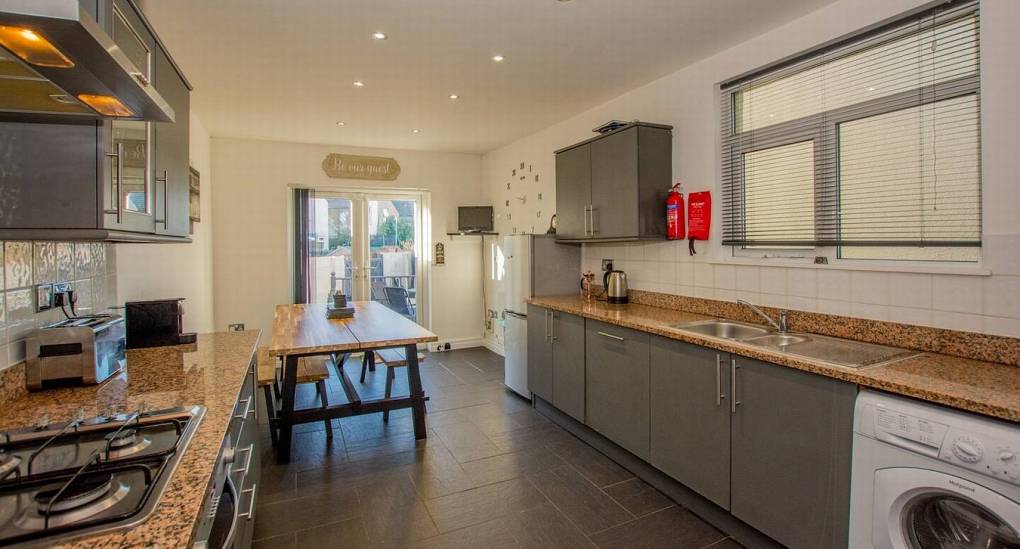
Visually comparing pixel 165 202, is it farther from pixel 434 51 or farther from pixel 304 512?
pixel 434 51

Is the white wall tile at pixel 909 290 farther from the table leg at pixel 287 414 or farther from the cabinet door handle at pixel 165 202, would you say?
the table leg at pixel 287 414

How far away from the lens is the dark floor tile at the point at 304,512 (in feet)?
7.66

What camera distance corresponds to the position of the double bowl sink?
1.94 metres

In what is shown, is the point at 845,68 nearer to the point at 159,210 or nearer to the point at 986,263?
the point at 986,263

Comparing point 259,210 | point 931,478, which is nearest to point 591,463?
point 931,478

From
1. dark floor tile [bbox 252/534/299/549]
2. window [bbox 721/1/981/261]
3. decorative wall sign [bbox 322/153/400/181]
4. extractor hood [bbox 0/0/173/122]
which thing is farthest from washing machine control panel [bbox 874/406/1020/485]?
decorative wall sign [bbox 322/153/400/181]

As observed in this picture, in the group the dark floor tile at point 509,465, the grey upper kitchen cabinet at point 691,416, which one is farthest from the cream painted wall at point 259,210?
the grey upper kitchen cabinet at point 691,416

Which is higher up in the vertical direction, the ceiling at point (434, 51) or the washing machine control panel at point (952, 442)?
the ceiling at point (434, 51)

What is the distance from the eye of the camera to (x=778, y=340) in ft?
8.14

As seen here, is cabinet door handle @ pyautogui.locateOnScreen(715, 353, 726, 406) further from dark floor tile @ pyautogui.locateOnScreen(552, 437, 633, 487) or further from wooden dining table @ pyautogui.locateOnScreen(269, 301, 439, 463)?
wooden dining table @ pyautogui.locateOnScreen(269, 301, 439, 463)

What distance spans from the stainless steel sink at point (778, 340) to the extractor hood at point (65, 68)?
2.55 metres

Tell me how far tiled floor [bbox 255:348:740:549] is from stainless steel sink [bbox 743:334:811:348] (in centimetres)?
94

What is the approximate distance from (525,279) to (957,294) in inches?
109

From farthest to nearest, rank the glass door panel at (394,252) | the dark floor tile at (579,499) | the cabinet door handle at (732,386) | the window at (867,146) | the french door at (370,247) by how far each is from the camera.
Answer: the glass door panel at (394,252) < the french door at (370,247) < the dark floor tile at (579,499) < the cabinet door handle at (732,386) < the window at (867,146)
